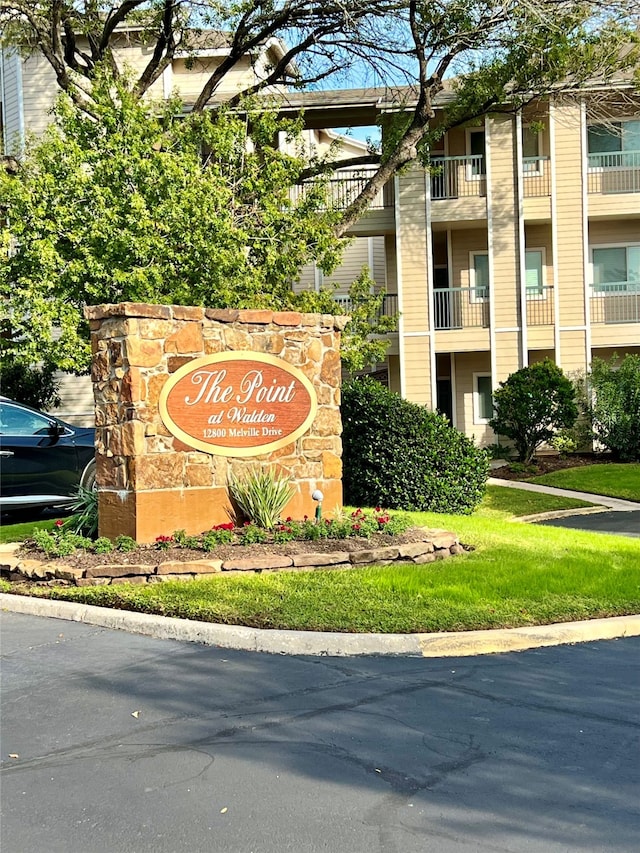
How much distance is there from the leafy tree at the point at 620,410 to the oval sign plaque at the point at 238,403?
42.0ft

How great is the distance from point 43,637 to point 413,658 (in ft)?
9.44

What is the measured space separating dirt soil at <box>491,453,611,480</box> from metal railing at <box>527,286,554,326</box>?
3.97 metres

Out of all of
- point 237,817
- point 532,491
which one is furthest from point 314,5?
point 237,817

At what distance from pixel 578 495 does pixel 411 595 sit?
10.4 meters

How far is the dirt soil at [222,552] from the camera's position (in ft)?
27.1

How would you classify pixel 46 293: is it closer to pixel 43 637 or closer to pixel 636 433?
pixel 43 637

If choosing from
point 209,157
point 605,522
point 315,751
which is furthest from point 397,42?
point 315,751

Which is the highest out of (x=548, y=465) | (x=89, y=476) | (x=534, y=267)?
(x=534, y=267)

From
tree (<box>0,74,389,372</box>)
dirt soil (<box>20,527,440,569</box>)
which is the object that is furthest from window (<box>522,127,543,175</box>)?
dirt soil (<box>20,527,440,569</box>)

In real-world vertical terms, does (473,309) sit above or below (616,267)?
below

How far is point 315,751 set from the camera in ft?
14.5

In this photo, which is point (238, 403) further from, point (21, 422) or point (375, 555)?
point (21, 422)

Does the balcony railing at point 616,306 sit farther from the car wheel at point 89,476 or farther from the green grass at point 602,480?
the car wheel at point 89,476

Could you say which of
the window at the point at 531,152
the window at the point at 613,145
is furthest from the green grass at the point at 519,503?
the window at the point at 613,145
